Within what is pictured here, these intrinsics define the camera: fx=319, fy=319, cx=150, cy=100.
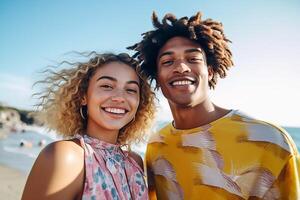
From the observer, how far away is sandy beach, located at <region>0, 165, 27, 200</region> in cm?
927

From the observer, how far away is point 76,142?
103 inches

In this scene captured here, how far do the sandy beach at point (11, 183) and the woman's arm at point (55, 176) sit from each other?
780 cm

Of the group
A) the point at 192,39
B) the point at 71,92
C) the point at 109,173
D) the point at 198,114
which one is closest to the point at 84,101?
the point at 71,92

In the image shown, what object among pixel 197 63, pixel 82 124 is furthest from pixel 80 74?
pixel 197 63

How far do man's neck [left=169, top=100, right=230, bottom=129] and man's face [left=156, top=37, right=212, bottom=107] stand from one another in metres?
0.06

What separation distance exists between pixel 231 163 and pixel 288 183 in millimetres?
490

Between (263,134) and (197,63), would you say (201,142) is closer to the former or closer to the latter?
(263,134)

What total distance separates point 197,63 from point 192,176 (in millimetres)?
1199

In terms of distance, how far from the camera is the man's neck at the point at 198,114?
10.8 ft

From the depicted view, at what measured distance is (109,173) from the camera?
2629 millimetres

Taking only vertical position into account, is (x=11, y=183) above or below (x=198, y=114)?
below

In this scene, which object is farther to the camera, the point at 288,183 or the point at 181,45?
the point at 181,45

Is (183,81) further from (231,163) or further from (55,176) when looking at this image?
(55,176)

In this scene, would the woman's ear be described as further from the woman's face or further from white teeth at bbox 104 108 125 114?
white teeth at bbox 104 108 125 114
